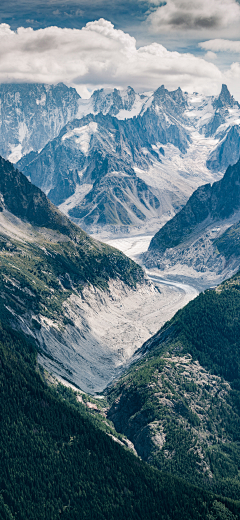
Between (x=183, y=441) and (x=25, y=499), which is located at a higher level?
(x=183, y=441)

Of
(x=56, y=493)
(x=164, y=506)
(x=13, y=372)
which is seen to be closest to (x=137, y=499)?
(x=164, y=506)

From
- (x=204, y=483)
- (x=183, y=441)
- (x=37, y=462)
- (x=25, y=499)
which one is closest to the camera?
(x=25, y=499)

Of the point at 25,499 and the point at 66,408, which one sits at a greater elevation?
the point at 66,408

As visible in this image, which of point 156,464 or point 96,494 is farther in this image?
point 156,464

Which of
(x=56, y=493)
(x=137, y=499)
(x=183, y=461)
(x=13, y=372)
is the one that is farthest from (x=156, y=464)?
(x=13, y=372)

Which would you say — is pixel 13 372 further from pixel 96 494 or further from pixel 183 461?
pixel 183 461

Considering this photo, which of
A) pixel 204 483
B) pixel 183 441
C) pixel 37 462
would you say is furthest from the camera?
pixel 183 441

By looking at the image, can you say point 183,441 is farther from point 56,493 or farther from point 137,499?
point 56,493

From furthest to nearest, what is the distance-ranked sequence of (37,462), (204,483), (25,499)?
1. (204,483)
2. (37,462)
3. (25,499)

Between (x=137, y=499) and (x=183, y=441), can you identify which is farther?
(x=183, y=441)
